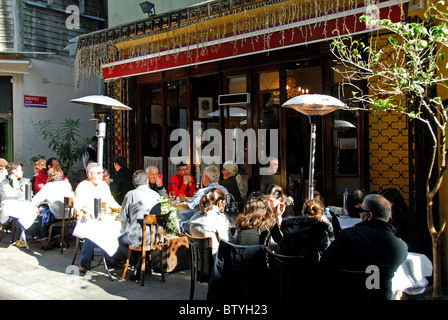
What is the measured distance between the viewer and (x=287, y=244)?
430 centimetres

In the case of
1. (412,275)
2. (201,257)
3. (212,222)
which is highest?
(212,222)

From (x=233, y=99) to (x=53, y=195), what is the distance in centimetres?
406

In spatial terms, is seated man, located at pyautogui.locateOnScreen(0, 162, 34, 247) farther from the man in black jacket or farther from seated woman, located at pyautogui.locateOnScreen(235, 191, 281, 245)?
seated woman, located at pyautogui.locateOnScreen(235, 191, 281, 245)

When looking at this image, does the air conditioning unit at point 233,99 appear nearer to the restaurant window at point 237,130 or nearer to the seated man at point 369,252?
the restaurant window at point 237,130

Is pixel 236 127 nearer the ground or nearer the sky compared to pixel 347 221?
nearer the sky

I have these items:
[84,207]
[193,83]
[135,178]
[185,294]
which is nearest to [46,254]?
[84,207]

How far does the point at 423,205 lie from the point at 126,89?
7960 millimetres

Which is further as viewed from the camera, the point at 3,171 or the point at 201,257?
the point at 3,171

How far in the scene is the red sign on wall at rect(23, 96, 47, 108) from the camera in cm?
1365

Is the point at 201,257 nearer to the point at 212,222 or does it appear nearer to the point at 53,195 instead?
the point at 212,222

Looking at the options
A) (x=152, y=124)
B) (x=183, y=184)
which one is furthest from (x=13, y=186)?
(x=152, y=124)

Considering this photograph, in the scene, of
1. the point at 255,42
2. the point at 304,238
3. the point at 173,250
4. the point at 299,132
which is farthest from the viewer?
the point at 299,132

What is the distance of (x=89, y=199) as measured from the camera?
262 inches

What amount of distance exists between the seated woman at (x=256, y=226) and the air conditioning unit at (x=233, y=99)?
4.54m
